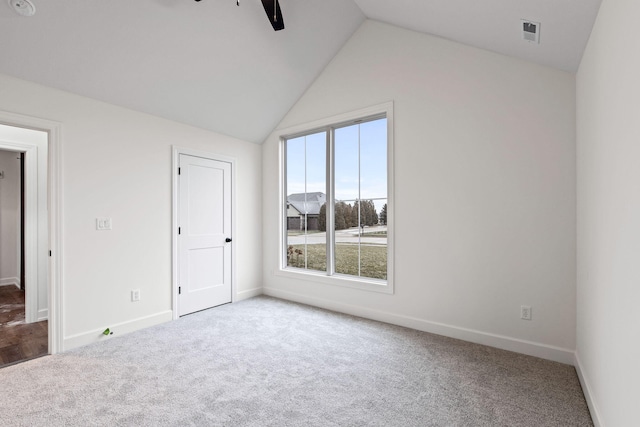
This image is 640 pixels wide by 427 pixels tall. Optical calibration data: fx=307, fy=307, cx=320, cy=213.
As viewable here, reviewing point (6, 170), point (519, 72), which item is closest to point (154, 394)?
point (519, 72)

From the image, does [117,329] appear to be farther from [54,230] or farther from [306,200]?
[306,200]

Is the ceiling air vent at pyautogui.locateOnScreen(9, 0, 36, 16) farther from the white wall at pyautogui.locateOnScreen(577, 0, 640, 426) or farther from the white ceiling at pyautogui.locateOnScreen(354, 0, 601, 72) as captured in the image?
the white wall at pyautogui.locateOnScreen(577, 0, 640, 426)

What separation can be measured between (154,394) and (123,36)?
276cm

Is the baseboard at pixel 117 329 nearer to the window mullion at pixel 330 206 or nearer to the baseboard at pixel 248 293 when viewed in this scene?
the baseboard at pixel 248 293

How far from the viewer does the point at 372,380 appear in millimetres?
2238

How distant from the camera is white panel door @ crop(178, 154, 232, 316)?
3682 mm

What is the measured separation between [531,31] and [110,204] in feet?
12.5

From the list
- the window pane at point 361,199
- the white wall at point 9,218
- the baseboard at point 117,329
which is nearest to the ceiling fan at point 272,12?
the window pane at point 361,199

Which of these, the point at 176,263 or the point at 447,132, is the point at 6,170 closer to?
the point at 176,263

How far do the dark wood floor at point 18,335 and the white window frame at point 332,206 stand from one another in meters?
2.60

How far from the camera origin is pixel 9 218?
5.21 meters

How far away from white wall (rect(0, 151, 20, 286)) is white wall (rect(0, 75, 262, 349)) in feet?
11.9

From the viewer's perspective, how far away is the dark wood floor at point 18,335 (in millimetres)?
2686

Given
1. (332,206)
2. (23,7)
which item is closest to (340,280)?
(332,206)
